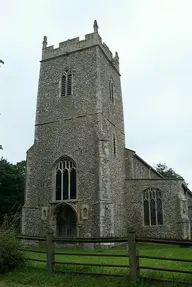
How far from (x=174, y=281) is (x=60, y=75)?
20.8 m

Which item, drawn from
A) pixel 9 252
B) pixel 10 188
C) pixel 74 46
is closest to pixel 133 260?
pixel 9 252

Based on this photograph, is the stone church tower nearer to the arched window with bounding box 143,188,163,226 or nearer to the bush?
the arched window with bounding box 143,188,163,226

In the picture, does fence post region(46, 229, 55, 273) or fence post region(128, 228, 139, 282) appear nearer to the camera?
fence post region(128, 228, 139, 282)

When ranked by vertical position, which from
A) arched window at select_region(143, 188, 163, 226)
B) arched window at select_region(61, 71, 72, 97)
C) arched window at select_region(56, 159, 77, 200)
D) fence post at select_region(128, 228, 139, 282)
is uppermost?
arched window at select_region(61, 71, 72, 97)

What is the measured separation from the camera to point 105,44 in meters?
26.7

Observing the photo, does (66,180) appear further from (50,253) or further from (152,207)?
(50,253)

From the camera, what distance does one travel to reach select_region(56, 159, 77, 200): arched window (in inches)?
838

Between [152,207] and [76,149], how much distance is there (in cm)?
715

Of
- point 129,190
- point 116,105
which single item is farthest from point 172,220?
point 116,105

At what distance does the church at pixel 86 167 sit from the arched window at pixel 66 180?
0.07 meters

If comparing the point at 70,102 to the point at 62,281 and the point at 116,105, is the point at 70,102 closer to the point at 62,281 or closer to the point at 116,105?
the point at 116,105

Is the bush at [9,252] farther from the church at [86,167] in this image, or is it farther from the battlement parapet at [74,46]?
A: the battlement parapet at [74,46]

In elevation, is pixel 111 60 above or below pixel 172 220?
above

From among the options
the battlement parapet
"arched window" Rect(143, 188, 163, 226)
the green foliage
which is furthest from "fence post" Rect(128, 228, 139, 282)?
the green foliage
